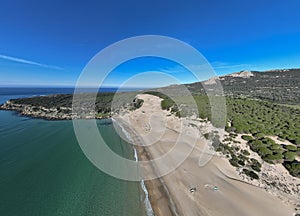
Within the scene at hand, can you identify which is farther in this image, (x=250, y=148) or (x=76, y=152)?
(x=76, y=152)

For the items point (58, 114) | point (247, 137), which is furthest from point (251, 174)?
point (58, 114)

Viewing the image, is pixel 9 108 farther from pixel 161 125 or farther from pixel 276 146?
pixel 276 146

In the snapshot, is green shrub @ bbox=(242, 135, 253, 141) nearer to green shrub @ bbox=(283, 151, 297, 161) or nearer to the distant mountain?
green shrub @ bbox=(283, 151, 297, 161)

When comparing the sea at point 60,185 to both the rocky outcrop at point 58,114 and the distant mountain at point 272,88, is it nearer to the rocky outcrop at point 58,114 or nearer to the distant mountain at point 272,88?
the rocky outcrop at point 58,114

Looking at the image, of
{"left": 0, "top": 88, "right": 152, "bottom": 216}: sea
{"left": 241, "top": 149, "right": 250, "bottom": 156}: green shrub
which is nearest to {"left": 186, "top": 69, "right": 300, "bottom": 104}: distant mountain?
{"left": 241, "top": 149, "right": 250, "bottom": 156}: green shrub

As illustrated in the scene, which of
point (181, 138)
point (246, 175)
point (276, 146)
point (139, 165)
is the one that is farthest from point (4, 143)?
point (276, 146)

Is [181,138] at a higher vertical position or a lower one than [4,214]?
higher

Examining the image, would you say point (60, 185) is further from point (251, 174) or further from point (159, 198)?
point (251, 174)

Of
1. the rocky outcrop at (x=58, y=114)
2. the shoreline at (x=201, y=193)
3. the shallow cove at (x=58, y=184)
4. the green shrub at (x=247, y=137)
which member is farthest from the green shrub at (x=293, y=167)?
the rocky outcrop at (x=58, y=114)
